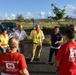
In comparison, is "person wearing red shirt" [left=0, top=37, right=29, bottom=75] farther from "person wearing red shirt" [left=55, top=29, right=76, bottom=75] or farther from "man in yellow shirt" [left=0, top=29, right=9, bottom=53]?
"man in yellow shirt" [left=0, top=29, right=9, bottom=53]

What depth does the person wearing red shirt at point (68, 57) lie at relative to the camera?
560 centimetres

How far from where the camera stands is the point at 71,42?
18.5 ft

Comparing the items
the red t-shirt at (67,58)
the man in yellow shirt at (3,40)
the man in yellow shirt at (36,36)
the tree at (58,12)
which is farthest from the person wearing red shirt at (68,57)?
the tree at (58,12)

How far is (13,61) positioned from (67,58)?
Result: 102 centimetres

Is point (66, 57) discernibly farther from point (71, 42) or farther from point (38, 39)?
point (38, 39)

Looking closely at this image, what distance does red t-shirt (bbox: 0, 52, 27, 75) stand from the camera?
541cm

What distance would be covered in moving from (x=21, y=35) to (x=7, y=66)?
7.57 metres

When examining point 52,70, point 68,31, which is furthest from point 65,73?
point 52,70

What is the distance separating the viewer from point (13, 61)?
5.44 metres

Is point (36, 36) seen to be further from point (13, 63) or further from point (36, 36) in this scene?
point (13, 63)

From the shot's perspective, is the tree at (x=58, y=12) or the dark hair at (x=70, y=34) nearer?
the dark hair at (x=70, y=34)

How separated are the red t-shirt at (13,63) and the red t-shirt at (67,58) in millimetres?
686

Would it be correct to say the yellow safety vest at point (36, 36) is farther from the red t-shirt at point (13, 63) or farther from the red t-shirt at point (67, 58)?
the red t-shirt at point (13, 63)

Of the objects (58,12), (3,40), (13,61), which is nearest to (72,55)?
(13,61)
